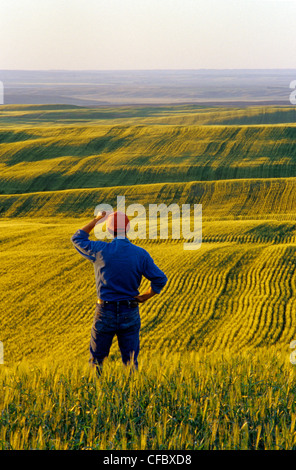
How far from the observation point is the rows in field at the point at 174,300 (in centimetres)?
1730

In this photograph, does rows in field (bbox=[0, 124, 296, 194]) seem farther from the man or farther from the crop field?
the man

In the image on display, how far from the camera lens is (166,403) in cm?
436

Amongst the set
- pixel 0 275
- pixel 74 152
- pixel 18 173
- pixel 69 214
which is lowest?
pixel 0 275

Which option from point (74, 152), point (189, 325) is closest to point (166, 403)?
point (189, 325)

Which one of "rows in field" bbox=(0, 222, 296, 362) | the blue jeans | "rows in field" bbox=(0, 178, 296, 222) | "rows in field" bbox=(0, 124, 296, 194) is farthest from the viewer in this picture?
"rows in field" bbox=(0, 124, 296, 194)

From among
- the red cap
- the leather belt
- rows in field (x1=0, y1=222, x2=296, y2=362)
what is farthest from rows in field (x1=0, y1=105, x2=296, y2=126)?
the leather belt

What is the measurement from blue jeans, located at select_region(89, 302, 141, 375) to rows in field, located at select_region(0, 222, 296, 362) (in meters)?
7.93

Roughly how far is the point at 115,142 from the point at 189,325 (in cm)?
5588

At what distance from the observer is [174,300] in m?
21.7

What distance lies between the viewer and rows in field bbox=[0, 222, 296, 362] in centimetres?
1730

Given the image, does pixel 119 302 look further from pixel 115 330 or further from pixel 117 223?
pixel 117 223

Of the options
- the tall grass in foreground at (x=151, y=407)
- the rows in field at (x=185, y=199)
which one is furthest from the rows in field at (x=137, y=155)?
the tall grass in foreground at (x=151, y=407)

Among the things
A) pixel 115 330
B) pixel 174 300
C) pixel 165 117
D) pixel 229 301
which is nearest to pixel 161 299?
pixel 174 300
